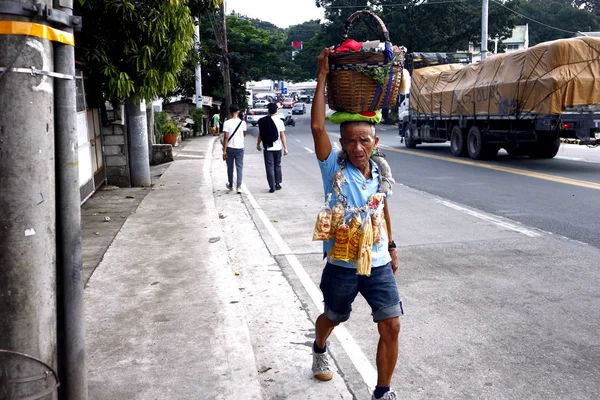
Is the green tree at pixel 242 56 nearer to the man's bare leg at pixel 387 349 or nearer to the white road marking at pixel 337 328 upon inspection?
the white road marking at pixel 337 328

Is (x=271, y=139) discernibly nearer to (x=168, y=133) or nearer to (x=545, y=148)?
Result: (x=545, y=148)

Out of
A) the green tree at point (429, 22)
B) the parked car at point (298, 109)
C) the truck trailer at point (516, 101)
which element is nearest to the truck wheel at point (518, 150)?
the truck trailer at point (516, 101)

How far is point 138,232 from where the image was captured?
866 centimetres

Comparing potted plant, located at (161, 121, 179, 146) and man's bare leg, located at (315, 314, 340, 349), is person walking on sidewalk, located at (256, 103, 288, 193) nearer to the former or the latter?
man's bare leg, located at (315, 314, 340, 349)

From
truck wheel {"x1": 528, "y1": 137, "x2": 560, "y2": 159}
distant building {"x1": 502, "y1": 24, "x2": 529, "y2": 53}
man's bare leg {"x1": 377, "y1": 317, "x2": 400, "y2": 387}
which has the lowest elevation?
man's bare leg {"x1": 377, "y1": 317, "x2": 400, "y2": 387}

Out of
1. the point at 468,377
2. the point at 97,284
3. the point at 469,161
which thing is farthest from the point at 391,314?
the point at 469,161

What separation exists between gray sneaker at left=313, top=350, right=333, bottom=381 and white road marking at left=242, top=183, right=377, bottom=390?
25cm

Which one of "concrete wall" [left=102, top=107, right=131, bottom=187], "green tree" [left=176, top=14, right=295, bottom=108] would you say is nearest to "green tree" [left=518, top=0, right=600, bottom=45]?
"green tree" [left=176, top=14, right=295, bottom=108]

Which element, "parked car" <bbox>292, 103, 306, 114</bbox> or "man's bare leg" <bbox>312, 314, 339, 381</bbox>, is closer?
"man's bare leg" <bbox>312, 314, 339, 381</bbox>

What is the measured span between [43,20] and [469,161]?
57.1ft

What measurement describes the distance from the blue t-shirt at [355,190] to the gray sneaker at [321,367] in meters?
0.74

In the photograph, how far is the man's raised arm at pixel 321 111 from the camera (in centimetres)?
360

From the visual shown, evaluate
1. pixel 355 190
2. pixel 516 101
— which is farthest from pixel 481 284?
pixel 516 101

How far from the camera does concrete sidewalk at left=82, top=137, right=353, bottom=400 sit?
159 inches
